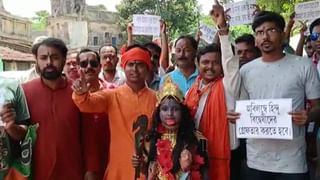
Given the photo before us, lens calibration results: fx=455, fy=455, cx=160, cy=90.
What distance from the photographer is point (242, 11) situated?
18.7 ft

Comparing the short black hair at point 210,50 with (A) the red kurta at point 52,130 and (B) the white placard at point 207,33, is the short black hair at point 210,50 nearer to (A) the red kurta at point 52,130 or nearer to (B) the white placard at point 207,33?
(A) the red kurta at point 52,130

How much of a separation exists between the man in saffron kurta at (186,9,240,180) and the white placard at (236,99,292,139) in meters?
0.23

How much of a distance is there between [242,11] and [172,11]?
21.8m

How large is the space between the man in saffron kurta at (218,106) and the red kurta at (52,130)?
3.47 ft

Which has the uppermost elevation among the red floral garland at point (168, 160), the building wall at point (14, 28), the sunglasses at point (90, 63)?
the building wall at point (14, 28)

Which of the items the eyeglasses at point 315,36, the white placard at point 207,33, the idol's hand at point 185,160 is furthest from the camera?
the white placard at point 207,33

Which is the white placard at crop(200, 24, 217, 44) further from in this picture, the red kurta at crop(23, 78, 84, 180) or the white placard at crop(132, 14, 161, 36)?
the red kurta at crop(23, 78, 84, 180)

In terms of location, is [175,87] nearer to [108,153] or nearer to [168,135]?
[168,135]

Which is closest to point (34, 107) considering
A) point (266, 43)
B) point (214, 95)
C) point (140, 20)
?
point (214, 95)

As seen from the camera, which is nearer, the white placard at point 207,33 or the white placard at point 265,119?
the white placard at point 265,119

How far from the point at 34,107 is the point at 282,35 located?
209 cm

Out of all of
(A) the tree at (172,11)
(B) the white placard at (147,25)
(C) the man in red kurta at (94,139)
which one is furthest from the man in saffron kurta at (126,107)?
(A) the tree at (172,11)

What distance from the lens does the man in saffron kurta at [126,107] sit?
12.9 feet

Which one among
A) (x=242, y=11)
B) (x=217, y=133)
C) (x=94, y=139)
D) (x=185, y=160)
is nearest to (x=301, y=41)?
(x=242, y=11)
